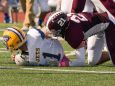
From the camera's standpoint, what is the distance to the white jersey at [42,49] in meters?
7.52

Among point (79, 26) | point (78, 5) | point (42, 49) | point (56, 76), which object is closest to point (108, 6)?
point (78, 5)

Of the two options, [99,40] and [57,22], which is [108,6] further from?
[57,22]

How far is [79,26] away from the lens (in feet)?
24.5

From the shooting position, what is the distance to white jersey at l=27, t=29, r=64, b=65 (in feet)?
24.7

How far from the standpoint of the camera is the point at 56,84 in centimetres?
606

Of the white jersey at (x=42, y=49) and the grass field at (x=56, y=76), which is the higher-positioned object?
the white jersey at (x=42, y=49)

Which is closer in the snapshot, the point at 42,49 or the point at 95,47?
the point at 42,49

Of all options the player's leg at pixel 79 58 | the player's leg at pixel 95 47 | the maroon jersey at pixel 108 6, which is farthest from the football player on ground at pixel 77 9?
the player's leg at pixel 95 47

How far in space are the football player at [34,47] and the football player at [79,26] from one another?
195 mm

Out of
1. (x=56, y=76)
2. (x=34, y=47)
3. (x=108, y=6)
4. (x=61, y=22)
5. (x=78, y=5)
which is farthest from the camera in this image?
Answer: (x=78, y=5)

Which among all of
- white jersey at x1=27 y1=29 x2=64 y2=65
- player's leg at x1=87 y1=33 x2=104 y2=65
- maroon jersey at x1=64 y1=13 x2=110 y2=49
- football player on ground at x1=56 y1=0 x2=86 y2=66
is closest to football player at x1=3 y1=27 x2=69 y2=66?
white jersey at x1=27 y1=29 x2=64 y2=65

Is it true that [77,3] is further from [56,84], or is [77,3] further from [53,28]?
[56,84]

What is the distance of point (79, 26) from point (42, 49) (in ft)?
1.68

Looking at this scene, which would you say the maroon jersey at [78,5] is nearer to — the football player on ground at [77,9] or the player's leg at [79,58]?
the football player on ground at [77,9]
